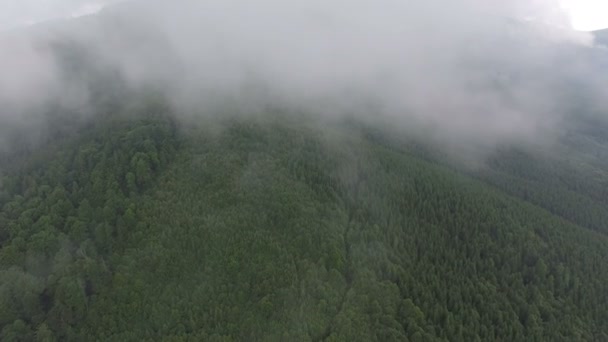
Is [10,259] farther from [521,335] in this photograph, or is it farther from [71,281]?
[521,335]

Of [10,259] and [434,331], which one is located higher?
[10,259]

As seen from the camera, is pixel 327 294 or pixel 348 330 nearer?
pixel 348 330

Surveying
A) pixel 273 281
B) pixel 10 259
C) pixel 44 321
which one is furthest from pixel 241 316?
pixel 10 259

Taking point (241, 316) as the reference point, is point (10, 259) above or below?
above

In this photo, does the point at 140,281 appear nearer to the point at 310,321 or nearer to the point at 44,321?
the point at 44,321

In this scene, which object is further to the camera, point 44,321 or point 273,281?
point 273,281

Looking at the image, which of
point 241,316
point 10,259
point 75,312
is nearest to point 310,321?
point 241,316

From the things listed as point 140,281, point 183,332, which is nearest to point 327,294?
point 183,332

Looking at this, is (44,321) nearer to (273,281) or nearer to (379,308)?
(273,281)
